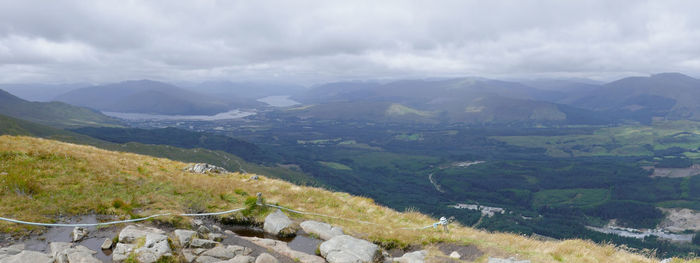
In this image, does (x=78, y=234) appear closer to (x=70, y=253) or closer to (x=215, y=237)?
(x=70, y=253)

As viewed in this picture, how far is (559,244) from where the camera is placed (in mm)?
18391

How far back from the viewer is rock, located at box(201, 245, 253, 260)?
1412cm

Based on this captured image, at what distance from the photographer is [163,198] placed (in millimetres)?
20312

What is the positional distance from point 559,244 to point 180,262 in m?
18.6

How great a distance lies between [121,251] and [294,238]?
782 centimetres

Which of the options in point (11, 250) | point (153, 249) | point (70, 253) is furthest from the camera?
point (153, 249)

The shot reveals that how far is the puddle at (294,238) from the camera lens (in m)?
17.0

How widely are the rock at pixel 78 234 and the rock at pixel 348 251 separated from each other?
1042cm

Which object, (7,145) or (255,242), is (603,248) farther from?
(7,145)

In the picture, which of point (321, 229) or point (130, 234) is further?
Result: point (321, 229)

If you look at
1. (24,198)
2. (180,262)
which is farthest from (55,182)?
(180,262)

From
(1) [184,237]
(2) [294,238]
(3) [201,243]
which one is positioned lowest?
(2) [294,238]

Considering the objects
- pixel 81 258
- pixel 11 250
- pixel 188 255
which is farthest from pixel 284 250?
pixel 11 250

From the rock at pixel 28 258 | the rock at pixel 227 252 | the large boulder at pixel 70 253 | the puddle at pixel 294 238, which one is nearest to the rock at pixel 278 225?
the puddle at pixel 294 238
